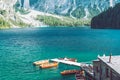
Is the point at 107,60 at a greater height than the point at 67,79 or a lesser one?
greater

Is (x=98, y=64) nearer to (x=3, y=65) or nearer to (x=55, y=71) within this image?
(x=55, y=71)

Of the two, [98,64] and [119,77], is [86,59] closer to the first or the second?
[98,64]

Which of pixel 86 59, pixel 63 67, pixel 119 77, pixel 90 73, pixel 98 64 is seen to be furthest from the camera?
pixel 86 59

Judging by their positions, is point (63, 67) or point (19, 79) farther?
point (63, 67)

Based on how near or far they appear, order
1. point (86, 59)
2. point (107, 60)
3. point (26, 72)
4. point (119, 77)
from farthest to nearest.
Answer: point (86, 59) → point (26, 72) → point (107, 60) → point (119, 77)

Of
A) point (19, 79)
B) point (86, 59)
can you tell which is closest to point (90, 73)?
point (19, 79)

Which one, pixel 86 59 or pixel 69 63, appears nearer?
pixel 69 63

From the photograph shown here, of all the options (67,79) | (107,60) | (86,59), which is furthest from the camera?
(86,59)

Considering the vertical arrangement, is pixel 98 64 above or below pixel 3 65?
above

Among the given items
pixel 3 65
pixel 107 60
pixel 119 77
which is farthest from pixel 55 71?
pixel 119 77
